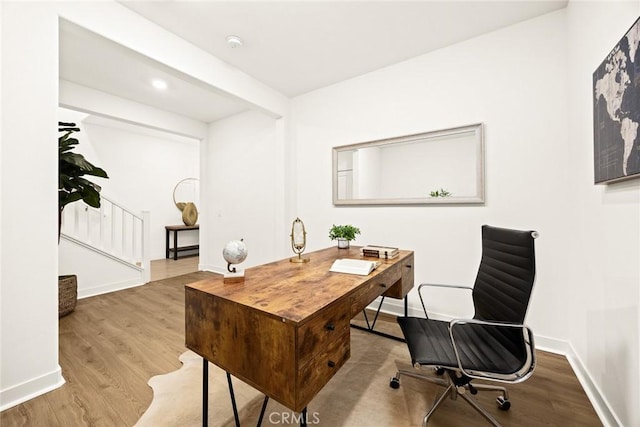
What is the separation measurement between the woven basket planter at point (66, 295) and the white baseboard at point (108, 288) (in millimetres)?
563

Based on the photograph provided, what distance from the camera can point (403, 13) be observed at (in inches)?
82.7

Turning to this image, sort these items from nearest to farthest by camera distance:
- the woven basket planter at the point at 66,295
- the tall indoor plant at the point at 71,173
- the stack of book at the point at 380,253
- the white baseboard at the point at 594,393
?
the white baseboard at the point at 594,393, the stack of book at the point at 380,253, the tall indoor plant at the point at 71,173, the woven basket planter at the point at 66,295

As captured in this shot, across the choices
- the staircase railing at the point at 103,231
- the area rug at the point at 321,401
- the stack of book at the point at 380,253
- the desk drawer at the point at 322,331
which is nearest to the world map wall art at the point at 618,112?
the stack of book at the point at 380,253

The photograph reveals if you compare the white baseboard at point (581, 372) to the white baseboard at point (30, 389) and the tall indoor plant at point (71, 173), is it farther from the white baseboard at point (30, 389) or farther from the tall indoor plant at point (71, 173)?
the tall indoor plant at point (71, 173)

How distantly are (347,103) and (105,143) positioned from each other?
15.4 ft

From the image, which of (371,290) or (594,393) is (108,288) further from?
(594,393)

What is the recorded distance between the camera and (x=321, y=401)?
155cm

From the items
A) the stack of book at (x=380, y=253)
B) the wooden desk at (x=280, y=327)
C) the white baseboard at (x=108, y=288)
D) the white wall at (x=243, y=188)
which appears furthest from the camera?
the white wall at (x=243, y=188)

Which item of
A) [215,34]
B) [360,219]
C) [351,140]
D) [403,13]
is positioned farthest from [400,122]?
[215,34]

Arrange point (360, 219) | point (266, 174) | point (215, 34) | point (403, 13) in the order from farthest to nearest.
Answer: point (266, 174) → point (360, 219) → point (215, 34) → point (403, 13)

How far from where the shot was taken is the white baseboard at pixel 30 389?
1.49 m

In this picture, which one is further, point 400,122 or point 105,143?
point 105,143

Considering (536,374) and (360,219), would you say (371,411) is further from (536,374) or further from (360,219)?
(360,219)

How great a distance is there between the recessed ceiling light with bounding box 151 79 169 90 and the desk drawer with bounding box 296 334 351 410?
11.7ft
